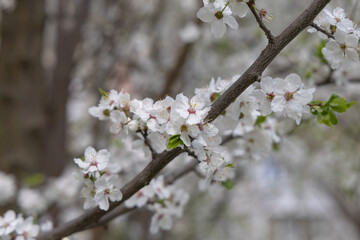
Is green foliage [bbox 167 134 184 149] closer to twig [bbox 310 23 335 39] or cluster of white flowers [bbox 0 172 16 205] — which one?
twig [bbox 310 23 335 39]

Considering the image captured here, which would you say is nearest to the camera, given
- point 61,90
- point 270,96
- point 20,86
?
point 270,96

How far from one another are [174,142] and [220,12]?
1.32ft

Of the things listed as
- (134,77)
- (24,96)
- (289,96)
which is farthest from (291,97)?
(134,77)

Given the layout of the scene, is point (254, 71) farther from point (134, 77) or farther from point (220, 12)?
point (134, 77)

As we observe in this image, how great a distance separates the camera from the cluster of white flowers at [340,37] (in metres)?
1.06

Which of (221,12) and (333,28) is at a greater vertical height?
(221,12)

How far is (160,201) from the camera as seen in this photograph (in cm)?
139

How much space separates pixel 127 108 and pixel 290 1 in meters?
3.35

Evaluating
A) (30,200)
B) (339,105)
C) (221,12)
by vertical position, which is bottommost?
(339,105)

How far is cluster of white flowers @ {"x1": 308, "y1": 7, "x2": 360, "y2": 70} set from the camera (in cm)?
106

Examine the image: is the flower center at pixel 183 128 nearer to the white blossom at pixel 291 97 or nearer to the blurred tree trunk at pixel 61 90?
the white blossom at pixel 291 97

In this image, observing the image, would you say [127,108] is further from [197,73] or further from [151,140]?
[197,73]

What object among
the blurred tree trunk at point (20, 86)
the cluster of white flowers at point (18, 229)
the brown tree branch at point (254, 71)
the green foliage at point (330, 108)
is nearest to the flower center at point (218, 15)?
the brown tree branch at point (254, 71)

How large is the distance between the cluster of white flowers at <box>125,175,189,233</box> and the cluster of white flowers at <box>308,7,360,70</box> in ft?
2.47
